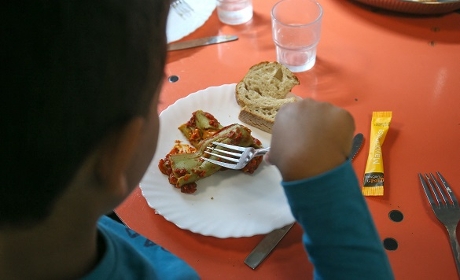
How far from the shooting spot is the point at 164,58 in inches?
19.0

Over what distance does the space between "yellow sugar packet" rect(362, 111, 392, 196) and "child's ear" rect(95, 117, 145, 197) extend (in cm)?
45

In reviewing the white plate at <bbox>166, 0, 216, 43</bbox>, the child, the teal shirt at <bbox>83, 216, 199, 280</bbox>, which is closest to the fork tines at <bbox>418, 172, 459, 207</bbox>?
the child

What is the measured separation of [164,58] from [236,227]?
35cm

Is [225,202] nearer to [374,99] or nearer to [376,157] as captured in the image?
[376,157]

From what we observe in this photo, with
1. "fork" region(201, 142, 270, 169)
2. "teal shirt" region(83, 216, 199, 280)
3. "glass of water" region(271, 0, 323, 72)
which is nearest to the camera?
"teal shirt" region(83, 216, 199, 280)

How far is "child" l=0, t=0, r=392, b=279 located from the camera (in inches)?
13.8

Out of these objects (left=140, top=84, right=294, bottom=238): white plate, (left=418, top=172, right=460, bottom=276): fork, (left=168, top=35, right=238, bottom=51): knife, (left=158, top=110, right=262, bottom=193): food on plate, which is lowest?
(left=140, top=84, right=294, bottom=238): white plate

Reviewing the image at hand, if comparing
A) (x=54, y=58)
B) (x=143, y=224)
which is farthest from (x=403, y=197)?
(x=54, y=58)

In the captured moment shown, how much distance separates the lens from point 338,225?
0.64m

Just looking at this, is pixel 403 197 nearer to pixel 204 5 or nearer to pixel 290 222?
pixel 290 222

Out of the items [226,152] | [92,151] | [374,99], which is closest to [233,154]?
[226,152]

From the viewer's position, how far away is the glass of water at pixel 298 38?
1014 millimetres

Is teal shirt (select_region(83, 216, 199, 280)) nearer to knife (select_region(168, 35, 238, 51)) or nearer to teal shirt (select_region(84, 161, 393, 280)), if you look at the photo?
teal shirt (select_region(84, 161, 393, 280))

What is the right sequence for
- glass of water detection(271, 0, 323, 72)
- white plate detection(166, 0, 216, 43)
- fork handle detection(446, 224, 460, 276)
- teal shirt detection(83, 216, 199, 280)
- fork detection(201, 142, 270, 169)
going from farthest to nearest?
white plate detection(166, 0, 216, 43)
glass of water detection(271, 0, 323, 72)
fork detection(201, 142, 270, 169)
fork handle detection(446, 224, 460, 276)
teal shirt detection(83, 216, 199, 280)
